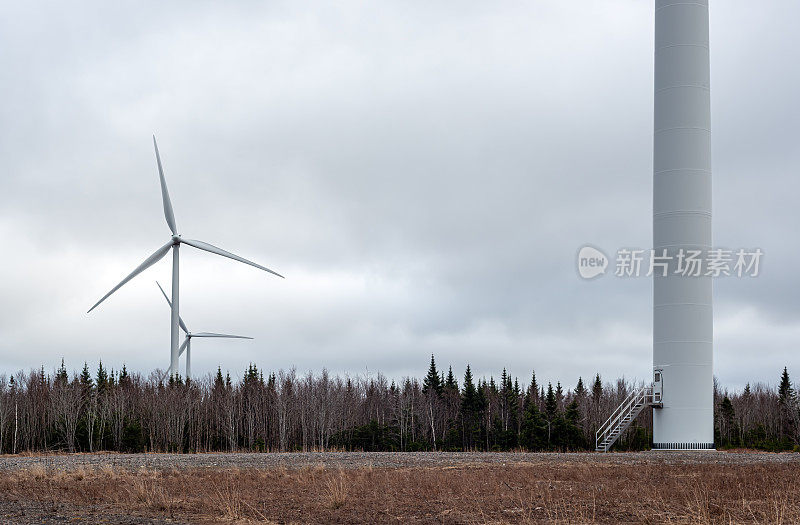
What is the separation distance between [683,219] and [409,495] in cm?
3572

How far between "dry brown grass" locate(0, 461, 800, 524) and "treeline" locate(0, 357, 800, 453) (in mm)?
37104

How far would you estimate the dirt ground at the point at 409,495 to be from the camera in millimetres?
18969

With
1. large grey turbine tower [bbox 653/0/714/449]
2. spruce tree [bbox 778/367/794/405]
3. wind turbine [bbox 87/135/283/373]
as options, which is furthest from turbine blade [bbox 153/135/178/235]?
spruce tree [bbox 778/367/794/405]

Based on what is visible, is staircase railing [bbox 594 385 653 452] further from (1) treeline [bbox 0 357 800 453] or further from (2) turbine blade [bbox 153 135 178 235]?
(2) turbine blade [bbox 153 135 178 235]

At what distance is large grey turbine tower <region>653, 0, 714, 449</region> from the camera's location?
177 feet

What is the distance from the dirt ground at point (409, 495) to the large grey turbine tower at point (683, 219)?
20.9 meters

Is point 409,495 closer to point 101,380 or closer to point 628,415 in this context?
point 628,415

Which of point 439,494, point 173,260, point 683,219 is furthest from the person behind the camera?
point 173,260

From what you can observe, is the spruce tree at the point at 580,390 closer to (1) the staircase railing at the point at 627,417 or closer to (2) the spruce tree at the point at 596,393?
(2) the spruce tree at the point at 596,393

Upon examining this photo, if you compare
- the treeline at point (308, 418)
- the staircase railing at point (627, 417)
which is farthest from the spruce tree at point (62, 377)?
the staircase railing at point (627, 417)

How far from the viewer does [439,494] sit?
23266 mm

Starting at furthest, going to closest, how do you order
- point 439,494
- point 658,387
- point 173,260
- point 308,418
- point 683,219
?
point 308,418, point 173,260, point 658,387, point 683,219, point 439,494

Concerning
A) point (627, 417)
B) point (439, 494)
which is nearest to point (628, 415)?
→ point (627, 417)

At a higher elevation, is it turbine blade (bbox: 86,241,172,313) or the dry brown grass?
turbine blade (bbox: 86,241,172,313)
